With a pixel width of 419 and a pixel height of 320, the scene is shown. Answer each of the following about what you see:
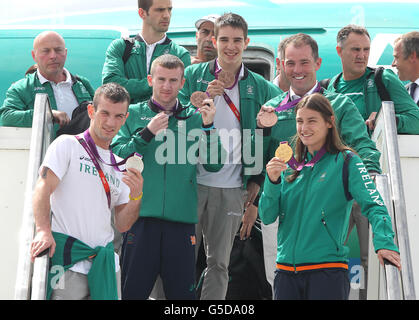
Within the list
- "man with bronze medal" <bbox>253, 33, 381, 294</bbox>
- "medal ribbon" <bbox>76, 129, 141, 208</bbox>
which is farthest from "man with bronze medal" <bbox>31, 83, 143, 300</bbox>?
"man with bronze medal" <bbox>253, 33, 381, 294</bbox>

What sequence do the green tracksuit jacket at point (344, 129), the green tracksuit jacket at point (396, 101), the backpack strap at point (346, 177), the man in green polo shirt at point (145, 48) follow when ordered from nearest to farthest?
1. the backpack strap at point (346, 177)
2. the green tracksuit jacket at point (344, 129)
3. the green tracksuit jacket at point (396, 101)
4. the man in green polo shirt at point (145, 48)

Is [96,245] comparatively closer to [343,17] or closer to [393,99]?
[393,99]

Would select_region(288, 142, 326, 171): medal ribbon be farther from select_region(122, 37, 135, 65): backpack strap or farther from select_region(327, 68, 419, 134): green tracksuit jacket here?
select_region(122, 37, 135, 65): backpack strap

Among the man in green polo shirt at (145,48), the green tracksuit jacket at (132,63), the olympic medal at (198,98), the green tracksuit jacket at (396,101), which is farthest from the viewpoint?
the man in green polo shirt at (145,48)

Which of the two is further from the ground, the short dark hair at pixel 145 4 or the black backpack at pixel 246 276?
the short dark hair at pixel 145 4

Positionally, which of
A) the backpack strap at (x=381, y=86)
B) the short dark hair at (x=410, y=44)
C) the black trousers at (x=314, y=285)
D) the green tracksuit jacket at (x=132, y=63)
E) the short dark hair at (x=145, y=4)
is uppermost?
the short dark hair at (x=145, y=4)

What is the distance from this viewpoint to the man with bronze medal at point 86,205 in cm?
514

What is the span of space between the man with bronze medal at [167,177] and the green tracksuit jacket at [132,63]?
0.82 m

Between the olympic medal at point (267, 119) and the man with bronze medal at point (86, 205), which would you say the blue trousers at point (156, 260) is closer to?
the man with bronze medal at point (86, 205)

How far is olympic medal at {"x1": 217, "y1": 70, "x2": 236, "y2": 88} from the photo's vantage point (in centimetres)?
682

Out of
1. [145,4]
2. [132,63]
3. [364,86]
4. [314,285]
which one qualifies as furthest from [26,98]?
[314,285]

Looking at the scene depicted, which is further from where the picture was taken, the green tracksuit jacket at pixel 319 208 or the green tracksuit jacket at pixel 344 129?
the green tracksuit jacket at pixel 344 129

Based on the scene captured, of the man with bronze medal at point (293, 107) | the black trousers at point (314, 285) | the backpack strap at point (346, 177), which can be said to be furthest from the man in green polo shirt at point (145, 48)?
the black trousers at point (314, 285)

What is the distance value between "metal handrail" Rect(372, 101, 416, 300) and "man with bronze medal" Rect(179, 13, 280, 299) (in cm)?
121
